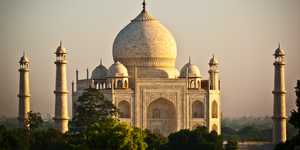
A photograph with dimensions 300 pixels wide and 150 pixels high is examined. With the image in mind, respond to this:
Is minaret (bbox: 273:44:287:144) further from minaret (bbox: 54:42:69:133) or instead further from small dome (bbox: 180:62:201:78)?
minaret (bbox: 54:42:69:133)

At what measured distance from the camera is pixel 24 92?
60844 mm

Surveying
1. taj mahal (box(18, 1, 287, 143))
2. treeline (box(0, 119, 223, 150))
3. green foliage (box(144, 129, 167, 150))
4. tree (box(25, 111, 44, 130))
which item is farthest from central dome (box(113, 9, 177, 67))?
green foliage (box(144, 129, 167, 150))

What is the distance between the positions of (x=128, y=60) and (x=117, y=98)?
132 inches

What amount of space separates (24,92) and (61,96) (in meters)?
2.97

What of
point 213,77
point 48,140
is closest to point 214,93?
point 213,77

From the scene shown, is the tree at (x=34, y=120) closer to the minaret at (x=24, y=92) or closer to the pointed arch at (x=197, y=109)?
the minaret at (x=24, y=92)

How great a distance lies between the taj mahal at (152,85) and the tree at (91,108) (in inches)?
47.8

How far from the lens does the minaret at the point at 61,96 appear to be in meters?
58.2

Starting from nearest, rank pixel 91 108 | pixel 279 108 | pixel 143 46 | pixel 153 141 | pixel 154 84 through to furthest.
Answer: pixel 153 141, pixel 91 108, pixel 279 108, pixel 154 84, pixel 143 46

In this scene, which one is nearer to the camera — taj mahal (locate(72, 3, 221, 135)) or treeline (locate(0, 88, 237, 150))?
treeline (locate(0, 88, 237, 150))

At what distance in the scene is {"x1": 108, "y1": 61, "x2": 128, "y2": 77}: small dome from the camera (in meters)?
61.2

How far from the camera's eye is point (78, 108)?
2269 inches

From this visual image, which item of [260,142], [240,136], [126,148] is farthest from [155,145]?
[240,136]

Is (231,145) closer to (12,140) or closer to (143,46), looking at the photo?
(143,46)
